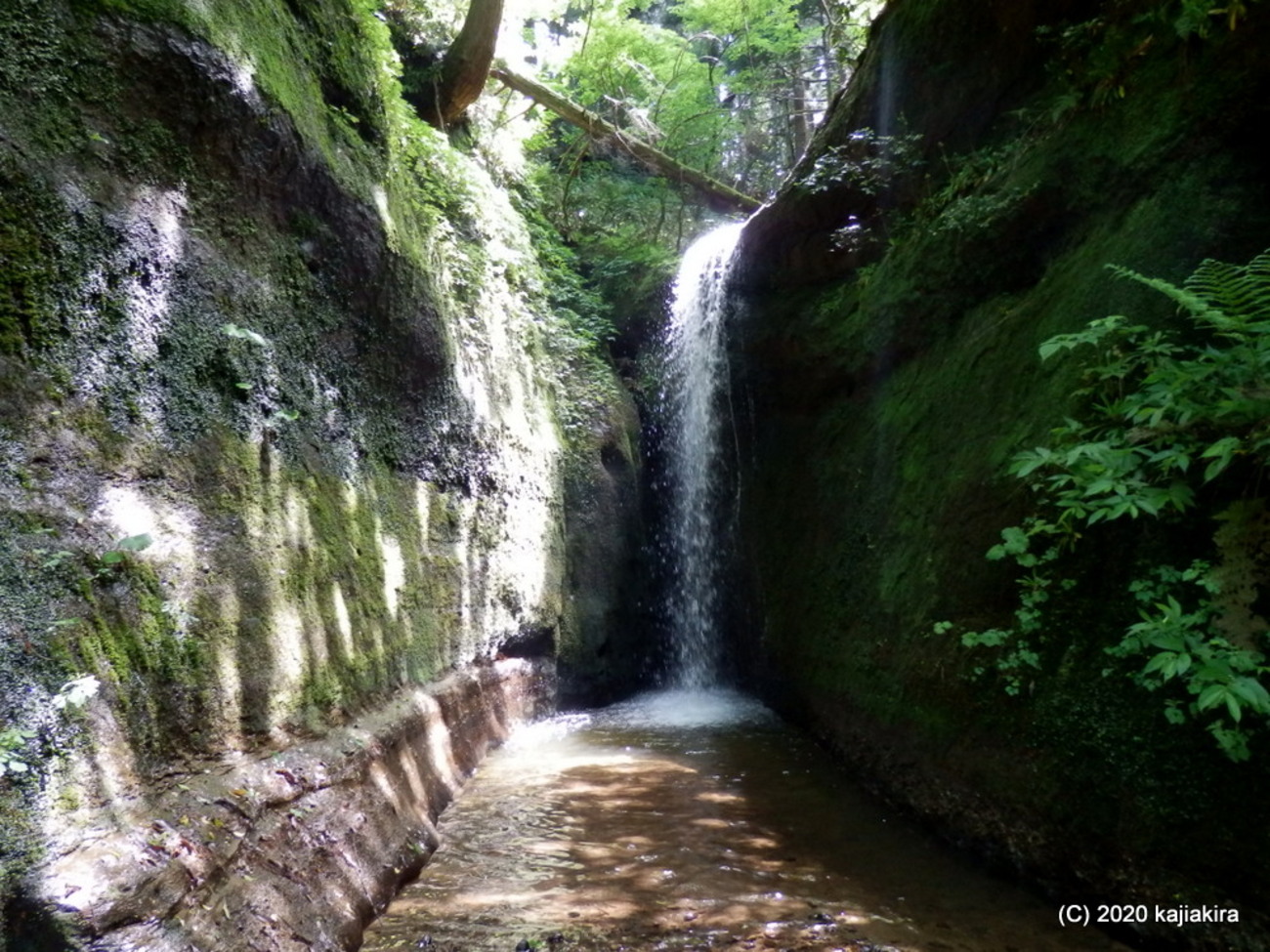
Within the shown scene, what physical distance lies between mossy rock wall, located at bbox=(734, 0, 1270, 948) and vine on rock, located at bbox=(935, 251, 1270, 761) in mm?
105

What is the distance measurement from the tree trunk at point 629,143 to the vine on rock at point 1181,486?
7987mm

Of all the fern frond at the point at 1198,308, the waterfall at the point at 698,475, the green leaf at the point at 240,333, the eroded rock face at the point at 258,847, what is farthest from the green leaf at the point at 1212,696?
the waterfall at the point at 698,475

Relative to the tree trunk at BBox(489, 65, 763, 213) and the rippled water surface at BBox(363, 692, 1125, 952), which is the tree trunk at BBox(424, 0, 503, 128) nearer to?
the tree trunk at BBox(489, 65, 763, 213)

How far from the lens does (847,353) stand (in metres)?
6.59

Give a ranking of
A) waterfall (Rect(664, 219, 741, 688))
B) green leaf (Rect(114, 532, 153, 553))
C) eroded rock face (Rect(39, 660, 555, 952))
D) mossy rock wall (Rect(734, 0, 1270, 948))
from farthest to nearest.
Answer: waterfall (Rect(664, 219, 741, 688)) < mossy rock wall (Rect(734, 0, 1270, 948)) < green leaf (Rect(114, 532, 153, 553)) < eroded rock face (Rect(39, 660, 555, 952))

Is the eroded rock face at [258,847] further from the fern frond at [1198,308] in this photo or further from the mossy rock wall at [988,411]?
the fern frond at [1198,308]

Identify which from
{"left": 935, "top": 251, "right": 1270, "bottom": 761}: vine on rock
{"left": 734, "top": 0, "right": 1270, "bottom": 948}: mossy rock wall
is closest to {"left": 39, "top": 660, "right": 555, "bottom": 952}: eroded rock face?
{"left": 734, "top": 0, "right": 1270, "bottom": 948}: mossy rock wall

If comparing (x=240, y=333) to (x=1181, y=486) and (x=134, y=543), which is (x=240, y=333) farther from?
(x=1181, y=486)

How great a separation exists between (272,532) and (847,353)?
16.2 ft

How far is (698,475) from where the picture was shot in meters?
9.06

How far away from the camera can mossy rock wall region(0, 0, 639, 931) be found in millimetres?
2398

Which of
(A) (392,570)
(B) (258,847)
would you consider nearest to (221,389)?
(A) (392,570)

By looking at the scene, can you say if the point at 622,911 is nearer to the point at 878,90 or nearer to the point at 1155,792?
the point at 1155,792

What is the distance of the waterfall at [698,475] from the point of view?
28.3 feet
